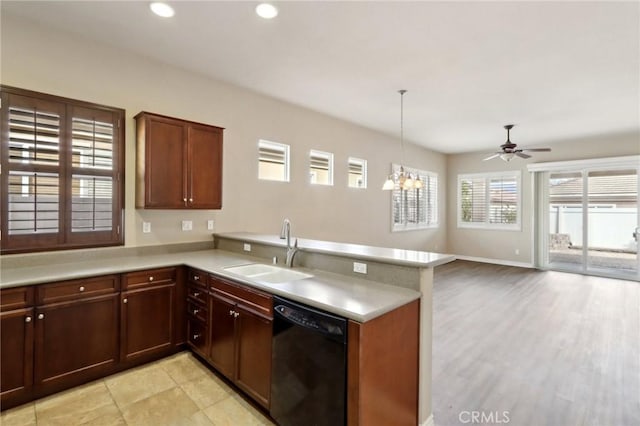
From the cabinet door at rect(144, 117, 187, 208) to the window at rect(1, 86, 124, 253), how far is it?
0.34m

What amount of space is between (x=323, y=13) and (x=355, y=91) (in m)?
1.77

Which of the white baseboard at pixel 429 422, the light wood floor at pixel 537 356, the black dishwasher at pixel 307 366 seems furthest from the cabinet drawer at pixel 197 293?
the light wood floor at pixel 537 356

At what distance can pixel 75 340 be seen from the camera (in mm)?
2473

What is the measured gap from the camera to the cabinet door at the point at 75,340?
2.33m

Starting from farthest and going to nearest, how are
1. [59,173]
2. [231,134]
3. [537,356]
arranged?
[231,134] < [537,356] < [59,173]

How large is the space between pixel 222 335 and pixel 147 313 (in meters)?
0.82

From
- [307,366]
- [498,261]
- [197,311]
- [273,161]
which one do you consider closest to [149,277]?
[197,311]

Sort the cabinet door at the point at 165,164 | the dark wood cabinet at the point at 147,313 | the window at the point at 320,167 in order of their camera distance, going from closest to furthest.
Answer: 1. the dark wood cabinet at the point at 147,313
2. the cabinet door at the point at 165,164
3. the window at the point at 320,167

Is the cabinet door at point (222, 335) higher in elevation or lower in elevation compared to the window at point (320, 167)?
lower

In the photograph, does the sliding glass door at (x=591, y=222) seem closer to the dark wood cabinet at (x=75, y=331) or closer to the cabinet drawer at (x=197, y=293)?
the cabinet drawer at (x=197, y=293)

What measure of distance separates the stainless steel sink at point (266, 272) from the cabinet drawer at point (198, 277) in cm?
23

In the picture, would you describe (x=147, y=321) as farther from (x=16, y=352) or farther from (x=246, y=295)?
(x=246, y=295)

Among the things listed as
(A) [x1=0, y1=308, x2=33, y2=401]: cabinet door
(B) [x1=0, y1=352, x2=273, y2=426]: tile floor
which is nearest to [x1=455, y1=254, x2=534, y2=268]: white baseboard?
(B) [x1=0, y1=352, x2=273, y2=426]: tile floor

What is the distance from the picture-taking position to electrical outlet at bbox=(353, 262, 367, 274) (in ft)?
7.59
